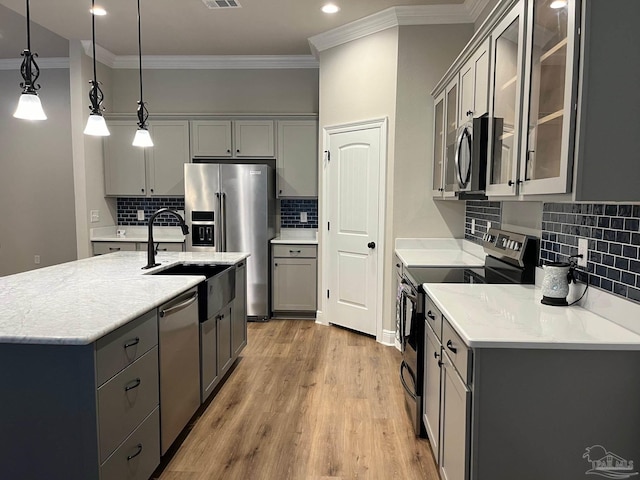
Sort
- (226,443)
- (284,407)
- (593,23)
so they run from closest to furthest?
1. (593,23)
2. (226,443)
3. (284,407)

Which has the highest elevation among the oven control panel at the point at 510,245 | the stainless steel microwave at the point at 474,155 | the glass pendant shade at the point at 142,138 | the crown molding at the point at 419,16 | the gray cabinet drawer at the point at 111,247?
the crown molding at the point at 419,16

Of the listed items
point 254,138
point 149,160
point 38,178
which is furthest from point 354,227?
point 38,178

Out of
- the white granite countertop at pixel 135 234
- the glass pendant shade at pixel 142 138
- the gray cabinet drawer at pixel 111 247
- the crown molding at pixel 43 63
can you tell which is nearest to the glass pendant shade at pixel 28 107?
the glass pendant shade at pixel 142 138

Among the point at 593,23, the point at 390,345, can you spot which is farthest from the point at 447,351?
the point at 390,345

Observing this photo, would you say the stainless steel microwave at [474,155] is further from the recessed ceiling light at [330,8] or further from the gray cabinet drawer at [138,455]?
the gray cabinet drawer at [138,455]

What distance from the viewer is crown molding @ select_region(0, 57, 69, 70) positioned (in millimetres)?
5465

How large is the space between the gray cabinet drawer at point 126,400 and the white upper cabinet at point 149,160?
11.7ft

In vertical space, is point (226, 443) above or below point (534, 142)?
below

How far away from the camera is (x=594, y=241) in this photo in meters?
1.87

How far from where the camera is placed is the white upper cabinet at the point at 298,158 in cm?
509

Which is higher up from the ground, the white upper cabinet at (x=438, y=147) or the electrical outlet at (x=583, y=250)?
the white upper cabinet at (x=438, y=147)

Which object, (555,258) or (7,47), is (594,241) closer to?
(555,258)

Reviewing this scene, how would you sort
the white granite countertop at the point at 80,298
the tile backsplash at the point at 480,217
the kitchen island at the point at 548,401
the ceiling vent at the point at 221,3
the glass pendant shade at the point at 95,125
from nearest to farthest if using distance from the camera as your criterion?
1. the kitchen island at the point at 548,401
2. the white granite countertop at the point at 80,298
3. the glass pendant shade at the point at 95,125
4. the tile backsplash at the point at 480,217
5. the ceiling vent at the point at 221,3

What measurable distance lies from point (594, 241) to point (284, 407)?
205cm
